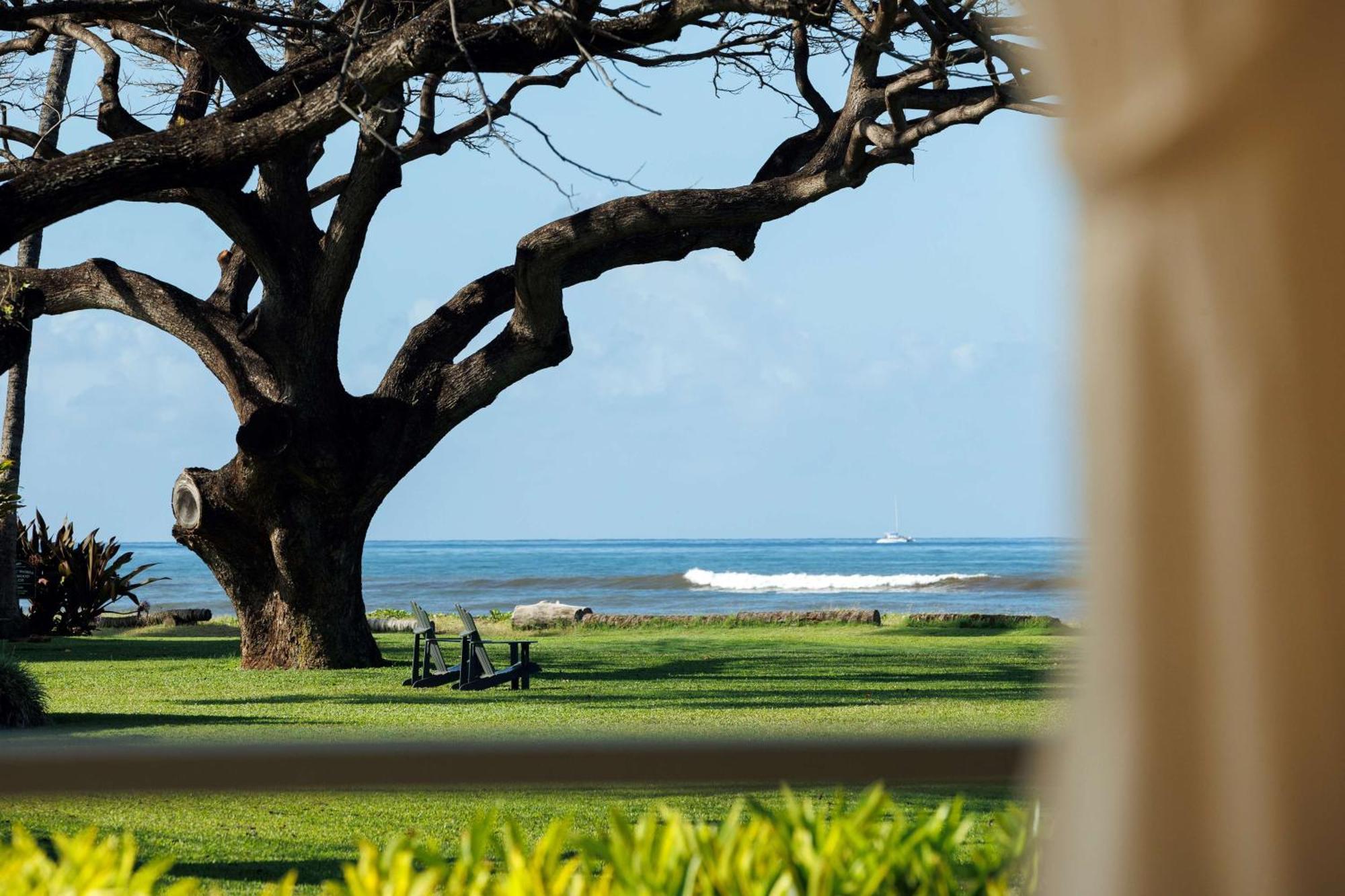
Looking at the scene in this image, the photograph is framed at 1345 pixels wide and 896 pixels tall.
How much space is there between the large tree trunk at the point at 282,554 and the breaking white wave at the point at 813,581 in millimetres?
28077

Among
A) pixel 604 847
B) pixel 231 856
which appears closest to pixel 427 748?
pixel 604 847

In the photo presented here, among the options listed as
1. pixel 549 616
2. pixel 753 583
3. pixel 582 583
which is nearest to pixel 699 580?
pixel 753 583

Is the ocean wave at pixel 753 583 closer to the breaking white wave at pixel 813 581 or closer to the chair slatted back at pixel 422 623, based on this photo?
the breaking white wave at pixel 813 581

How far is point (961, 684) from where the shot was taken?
1137 cm

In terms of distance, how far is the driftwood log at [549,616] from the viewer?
1892cm

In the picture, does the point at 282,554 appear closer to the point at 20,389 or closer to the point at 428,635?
the point at 428,635

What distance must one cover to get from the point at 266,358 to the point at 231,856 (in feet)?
26.1

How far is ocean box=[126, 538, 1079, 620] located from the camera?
3359 cm

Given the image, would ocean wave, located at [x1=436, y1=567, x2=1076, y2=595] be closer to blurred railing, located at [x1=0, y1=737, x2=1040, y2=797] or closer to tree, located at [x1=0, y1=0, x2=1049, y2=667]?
tree, located at [x1=0, y1=0, x2=1049, y2=667]

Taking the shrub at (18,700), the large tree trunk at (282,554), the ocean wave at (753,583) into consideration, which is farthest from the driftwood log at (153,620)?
the ocean wave at (753,583)

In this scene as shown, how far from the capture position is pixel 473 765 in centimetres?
147

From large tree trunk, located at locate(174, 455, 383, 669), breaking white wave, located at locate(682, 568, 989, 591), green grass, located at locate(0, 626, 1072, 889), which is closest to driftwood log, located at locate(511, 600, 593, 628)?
green grass, located at locate(0, 626, 1072, 889)

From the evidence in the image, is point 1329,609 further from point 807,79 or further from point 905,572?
point 905,572

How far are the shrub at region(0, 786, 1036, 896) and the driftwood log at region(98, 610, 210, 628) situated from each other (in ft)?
59.0
